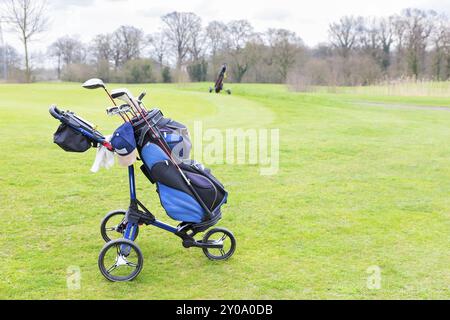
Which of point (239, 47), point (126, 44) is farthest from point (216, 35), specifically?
point (126, 44)

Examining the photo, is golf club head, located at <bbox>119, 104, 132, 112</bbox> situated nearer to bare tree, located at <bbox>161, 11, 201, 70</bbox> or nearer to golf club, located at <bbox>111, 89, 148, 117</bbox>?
golf club, located at <bbox>111, 89, 148, 117</bbox>

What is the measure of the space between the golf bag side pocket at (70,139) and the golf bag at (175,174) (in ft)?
1.44

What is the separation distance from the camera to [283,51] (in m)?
47.0

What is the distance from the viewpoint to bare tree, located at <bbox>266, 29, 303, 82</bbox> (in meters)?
46.4

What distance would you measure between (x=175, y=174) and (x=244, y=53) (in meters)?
41.1

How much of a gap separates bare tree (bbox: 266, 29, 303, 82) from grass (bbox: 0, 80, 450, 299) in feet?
116

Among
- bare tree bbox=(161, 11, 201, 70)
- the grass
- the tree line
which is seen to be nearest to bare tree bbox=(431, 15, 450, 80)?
the tree line

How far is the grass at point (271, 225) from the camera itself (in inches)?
168

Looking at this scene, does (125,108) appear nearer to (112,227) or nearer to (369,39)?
(112,227)

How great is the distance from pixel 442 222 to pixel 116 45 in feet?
111

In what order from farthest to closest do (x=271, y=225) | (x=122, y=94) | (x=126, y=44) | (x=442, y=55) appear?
(x=442, y=55), (x=126, y=44), (x=271, y=225), (x=122, y=94)

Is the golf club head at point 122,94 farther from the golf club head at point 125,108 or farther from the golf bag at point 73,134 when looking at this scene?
the golf bag at point 73,134

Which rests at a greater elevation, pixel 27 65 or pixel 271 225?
pixel 27 65
